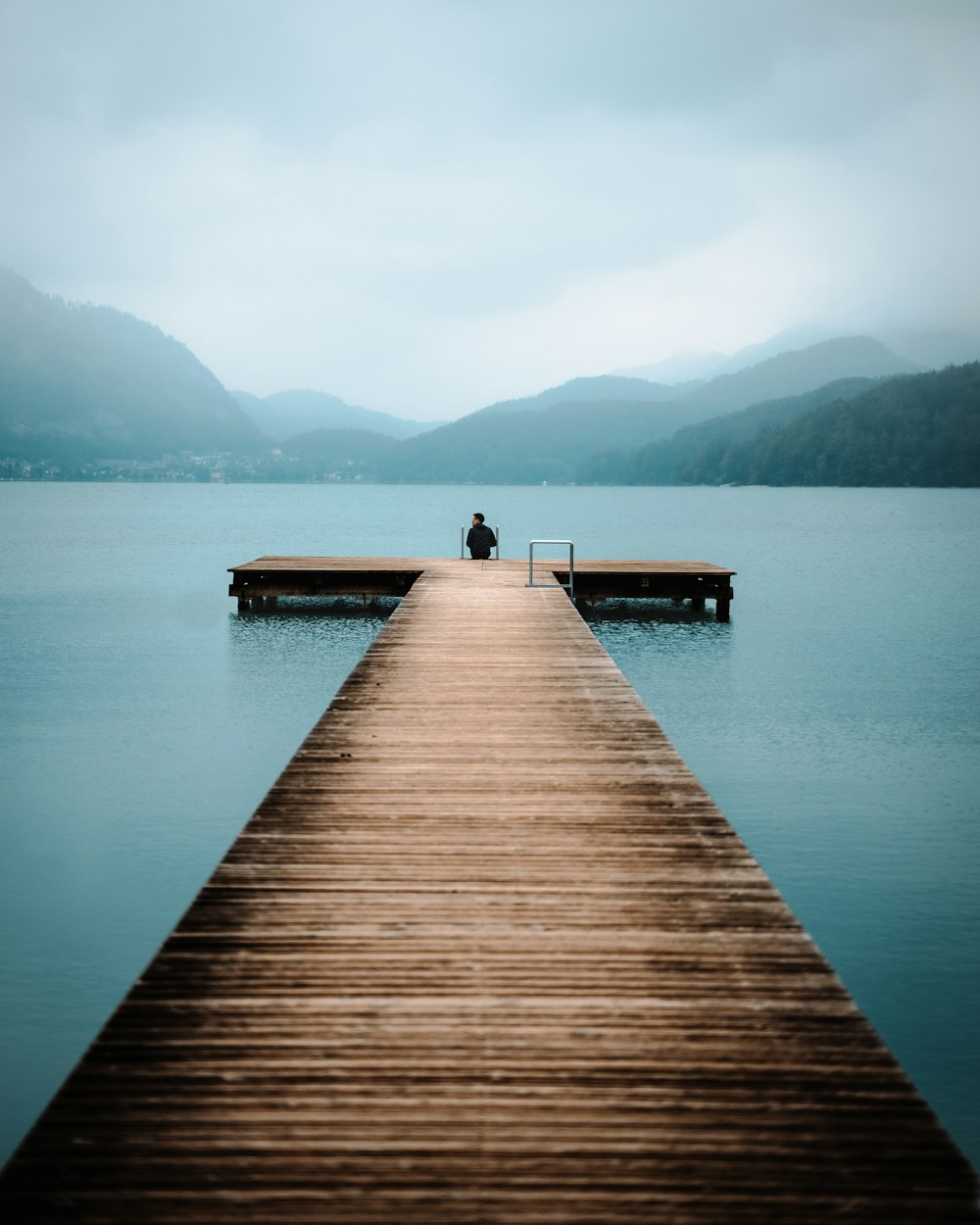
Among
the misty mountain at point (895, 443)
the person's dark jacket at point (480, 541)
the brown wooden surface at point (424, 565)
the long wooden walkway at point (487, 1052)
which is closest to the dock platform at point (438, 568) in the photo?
the brown wooden surface at point (424, 565)

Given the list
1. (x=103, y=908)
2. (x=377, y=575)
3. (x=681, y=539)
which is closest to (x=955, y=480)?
(x=681, y=539)

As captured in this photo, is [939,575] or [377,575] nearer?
[377,575]

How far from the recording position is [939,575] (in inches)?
1654

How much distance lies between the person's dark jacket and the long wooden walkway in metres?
16.5

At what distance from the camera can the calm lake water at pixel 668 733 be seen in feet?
24.3

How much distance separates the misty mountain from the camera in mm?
188500

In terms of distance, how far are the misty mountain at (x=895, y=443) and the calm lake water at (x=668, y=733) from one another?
6460 inches

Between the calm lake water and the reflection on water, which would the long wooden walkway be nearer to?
the calm lake water

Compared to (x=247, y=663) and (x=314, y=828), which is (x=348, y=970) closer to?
(x=314, y=828)

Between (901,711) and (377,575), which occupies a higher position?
(377,575)

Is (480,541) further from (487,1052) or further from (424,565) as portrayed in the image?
(487,1052)

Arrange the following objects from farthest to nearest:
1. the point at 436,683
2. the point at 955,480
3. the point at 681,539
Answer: the point at 955,480, the point at 681,539, the point at 436,683

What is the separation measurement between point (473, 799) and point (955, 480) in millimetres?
207088

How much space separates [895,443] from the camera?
189250 mm
